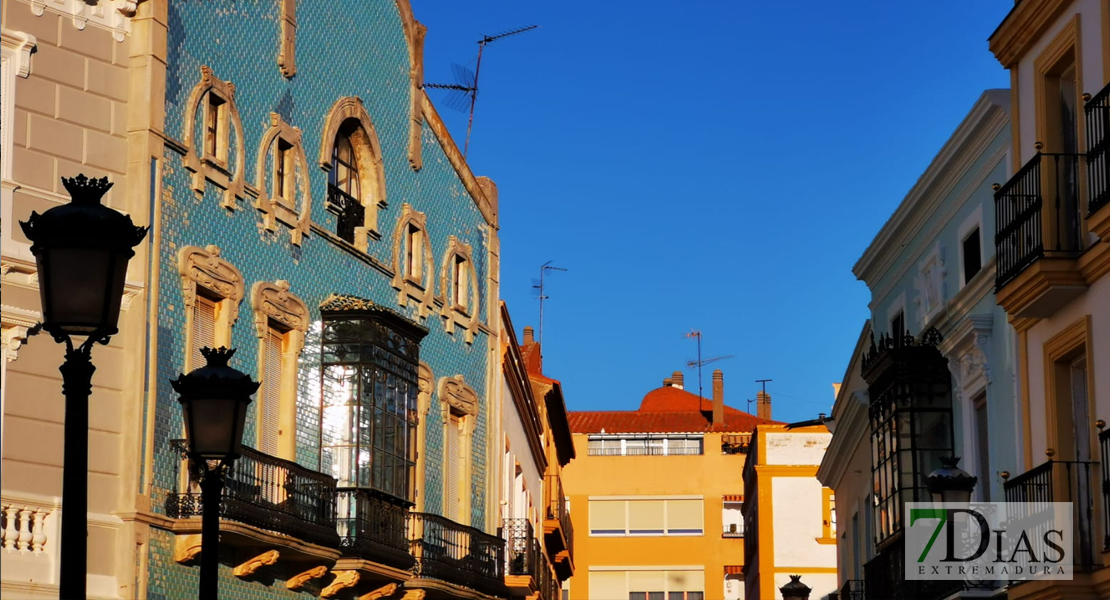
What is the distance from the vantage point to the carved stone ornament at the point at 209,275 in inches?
721

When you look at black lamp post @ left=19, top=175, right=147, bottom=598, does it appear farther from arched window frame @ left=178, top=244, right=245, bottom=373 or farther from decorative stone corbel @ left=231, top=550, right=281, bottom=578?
decorative stone corbel @ left=231, top=550, right=281, bottom=578

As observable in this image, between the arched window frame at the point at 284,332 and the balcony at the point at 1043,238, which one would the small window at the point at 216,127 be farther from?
the balcony at the point at 1043,238

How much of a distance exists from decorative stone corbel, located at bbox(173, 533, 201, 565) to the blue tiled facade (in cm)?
8

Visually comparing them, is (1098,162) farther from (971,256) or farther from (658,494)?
(658,494)

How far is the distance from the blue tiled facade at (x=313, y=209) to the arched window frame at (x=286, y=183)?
0.40 feet

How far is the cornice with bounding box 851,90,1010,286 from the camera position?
18562 mm

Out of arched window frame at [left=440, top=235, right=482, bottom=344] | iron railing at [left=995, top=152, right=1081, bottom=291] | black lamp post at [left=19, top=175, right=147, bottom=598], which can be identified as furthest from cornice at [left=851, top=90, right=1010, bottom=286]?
black lamp post at [left=19, top=175, right=147, bottom=598]

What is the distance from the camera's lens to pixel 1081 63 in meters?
15.4

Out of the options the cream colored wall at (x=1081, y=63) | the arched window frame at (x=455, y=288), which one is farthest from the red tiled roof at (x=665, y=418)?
the cream colored wall at (x=1081, y=63)

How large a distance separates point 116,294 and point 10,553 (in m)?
7.98

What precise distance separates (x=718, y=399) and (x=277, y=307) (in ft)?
159

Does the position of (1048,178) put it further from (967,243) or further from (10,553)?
(10,553)

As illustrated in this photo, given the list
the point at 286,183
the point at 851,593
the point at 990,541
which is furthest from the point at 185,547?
the point at 851,593

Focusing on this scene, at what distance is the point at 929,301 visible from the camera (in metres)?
21.9
